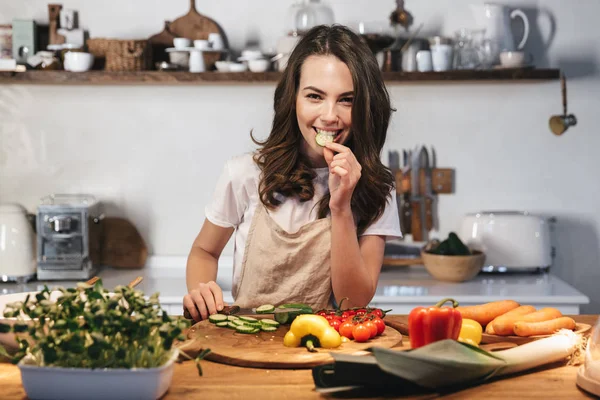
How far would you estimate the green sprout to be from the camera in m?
1.36

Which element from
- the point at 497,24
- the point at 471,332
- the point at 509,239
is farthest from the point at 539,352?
the point at 497,24

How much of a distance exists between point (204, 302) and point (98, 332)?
1.91ft

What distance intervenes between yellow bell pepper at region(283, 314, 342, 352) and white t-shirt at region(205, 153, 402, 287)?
644mm

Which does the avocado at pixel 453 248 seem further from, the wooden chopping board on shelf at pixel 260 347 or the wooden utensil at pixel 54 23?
the wooden utensil at pixel 54 23

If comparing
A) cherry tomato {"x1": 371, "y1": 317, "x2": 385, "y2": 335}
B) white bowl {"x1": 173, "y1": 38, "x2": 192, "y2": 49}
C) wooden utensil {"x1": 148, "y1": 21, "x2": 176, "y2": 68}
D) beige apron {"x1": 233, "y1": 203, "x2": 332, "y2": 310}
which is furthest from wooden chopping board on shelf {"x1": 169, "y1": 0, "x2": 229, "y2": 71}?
cherry tomato {"x1": 371, "y1": 317, "x2": 385, "y2": 335}

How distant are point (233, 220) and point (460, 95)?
1688 mm

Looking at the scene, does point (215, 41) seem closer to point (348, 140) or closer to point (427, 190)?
point (427, 190)

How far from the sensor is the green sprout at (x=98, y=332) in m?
1.36

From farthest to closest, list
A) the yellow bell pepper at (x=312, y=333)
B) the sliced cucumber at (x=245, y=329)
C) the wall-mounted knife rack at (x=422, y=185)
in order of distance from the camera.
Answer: the wall-mounted knife rack at (x=422, y=185) → the sliced cucumber at (x=245, y=329) → the yellow bell pepper at (x=312, y=333)

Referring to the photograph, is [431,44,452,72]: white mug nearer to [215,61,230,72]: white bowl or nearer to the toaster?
the toaster

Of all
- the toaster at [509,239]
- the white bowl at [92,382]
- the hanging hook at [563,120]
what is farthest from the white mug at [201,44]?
the white bowl at [92,382]

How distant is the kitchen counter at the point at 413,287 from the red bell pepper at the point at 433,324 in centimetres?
151

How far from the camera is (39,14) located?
3.71m

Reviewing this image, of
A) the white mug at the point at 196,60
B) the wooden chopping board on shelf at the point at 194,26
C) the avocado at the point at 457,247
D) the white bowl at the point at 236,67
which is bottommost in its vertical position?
the avocado at the point at 457,247
